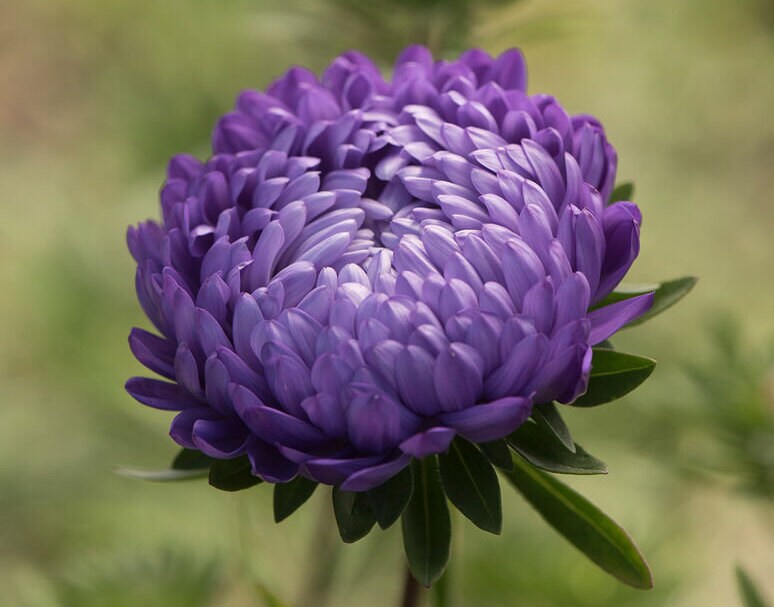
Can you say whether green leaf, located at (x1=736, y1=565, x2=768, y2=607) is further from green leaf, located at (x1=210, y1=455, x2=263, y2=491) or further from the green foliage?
the green foliage

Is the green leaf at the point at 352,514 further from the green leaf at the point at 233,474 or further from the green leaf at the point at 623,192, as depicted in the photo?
the green leaf at the point at 623,192

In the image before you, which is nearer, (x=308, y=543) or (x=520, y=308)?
(x=520, y=308)

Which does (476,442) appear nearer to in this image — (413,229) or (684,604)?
(413,229)

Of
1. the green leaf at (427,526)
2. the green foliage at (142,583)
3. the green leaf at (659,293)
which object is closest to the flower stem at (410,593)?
the green leaf at (427,526)

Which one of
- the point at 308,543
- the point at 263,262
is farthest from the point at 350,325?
the point at 308,543

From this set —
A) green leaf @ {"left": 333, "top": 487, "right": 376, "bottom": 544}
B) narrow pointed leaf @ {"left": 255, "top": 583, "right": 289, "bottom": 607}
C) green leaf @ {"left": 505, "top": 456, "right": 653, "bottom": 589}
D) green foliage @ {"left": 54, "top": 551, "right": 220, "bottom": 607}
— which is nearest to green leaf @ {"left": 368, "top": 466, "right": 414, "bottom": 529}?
green leaf @ {"left": 333, "top": 487, "right": 376, "bottom": 544}
